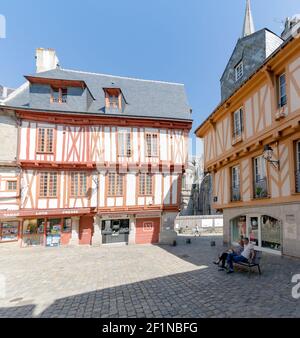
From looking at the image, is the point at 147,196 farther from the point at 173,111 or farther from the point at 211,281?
the point at 211,281

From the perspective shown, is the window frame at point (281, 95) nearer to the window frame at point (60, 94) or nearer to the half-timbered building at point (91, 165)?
the half-timbered building at point (91, 165)

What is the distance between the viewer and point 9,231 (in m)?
11.3

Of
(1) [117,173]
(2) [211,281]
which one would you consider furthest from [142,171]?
(2) [211,281]

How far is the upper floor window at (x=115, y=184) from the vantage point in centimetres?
1246

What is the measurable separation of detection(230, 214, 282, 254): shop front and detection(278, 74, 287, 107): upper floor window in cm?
414

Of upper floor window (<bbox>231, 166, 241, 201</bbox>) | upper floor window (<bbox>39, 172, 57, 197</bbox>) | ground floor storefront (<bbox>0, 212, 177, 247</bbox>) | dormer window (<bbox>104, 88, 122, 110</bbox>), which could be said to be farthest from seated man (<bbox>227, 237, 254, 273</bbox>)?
dormer window (<bbox>104, 88, 122, 110</bbox>)

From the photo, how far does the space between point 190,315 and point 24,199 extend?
10.7 m

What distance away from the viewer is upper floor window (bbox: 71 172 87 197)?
39.9 ft

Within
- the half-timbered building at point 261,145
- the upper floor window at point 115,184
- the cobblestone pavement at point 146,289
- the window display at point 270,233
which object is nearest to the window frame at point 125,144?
the upper floor window at point 115,184

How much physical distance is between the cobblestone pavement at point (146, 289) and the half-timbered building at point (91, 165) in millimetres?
3882

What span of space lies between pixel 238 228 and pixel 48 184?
34.3 ft

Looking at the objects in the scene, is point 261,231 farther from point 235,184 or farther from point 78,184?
point 78,184

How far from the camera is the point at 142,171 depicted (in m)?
12.8

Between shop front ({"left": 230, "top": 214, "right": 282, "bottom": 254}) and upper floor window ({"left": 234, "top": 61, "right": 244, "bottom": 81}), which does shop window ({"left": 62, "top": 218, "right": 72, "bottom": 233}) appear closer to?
shop front ({"left": 230, "top": 214, "right": 282, "bottom": 254})
